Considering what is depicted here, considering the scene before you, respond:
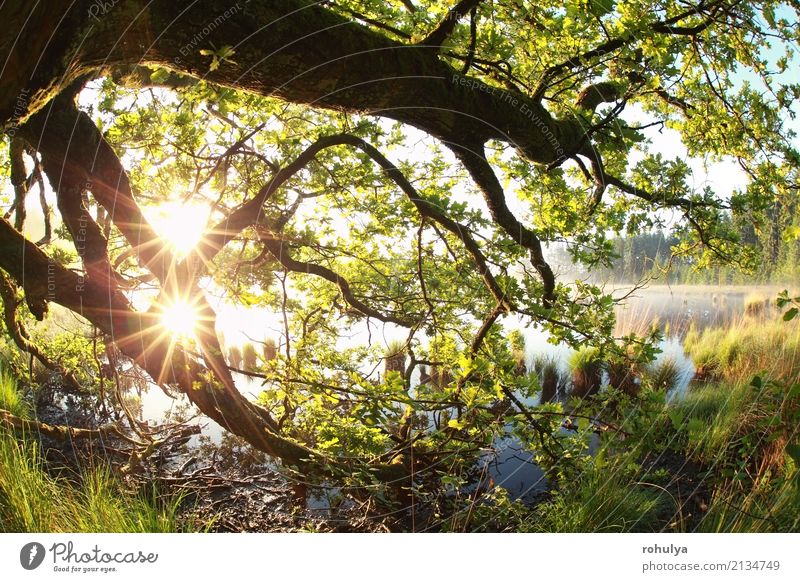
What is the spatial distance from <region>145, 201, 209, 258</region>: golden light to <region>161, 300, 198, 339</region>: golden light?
50 centimetres

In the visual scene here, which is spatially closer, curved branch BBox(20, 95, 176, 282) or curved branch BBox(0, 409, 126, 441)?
curved branch BBox(20, 95, 176, 282)

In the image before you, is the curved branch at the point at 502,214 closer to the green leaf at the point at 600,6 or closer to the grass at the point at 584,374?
the green leaf at the point at 600,6

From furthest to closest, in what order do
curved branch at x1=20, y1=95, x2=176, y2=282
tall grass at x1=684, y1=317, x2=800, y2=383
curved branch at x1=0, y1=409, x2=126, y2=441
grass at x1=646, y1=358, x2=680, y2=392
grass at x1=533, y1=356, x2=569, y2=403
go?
grass at x1=533, y1=356, x2=569, y2=403, grass at x1=646, y1=358, x2=680, y2=392, tall grass at x1=684, y1=317, x2=800, y2=383, curved branch at x1=0, y1=409, x2=126, y2=441, curved branch at x1=20, y1=95, x2=176, y2=282

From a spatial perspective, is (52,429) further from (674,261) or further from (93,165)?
(674,261)

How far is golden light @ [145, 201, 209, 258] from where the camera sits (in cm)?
365

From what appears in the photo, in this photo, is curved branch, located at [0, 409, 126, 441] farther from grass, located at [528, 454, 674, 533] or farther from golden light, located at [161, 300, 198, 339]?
grass, located at [528, 454, 674, 533]

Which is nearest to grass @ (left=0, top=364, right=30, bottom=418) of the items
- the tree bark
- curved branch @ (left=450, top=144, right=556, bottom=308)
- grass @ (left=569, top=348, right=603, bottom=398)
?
the tree bark

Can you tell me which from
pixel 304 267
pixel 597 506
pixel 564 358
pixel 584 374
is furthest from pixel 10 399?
pixel 564 358

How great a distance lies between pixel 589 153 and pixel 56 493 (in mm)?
4293

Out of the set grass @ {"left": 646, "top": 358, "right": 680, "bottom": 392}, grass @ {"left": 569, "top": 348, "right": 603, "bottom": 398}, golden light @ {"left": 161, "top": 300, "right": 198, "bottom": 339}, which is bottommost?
grass @ {"left": 646, "top": 358, "right": 680, "bottom": 392}

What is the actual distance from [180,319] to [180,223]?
44.8 inches

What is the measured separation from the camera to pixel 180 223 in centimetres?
397

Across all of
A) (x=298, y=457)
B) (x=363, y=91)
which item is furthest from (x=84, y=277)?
(x=363, y=91)
